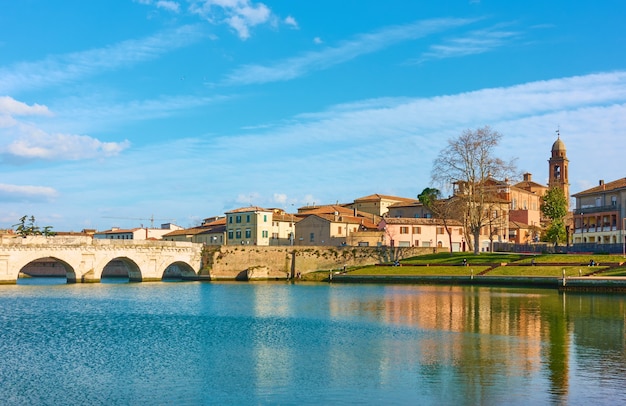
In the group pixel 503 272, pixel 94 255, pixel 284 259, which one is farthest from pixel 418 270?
pixel 94 255

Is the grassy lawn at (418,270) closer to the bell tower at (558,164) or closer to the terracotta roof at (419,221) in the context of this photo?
the terracotta roof at (419,221)

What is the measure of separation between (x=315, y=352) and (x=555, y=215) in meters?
96.2

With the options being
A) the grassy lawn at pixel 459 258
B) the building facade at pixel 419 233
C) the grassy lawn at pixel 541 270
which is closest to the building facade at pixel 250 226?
the building facade at pixel 419 233

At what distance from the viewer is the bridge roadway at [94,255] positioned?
7925 centimetres

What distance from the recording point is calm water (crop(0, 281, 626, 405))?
2378 cm

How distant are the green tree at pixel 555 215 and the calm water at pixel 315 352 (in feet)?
183

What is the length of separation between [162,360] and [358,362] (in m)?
8.80

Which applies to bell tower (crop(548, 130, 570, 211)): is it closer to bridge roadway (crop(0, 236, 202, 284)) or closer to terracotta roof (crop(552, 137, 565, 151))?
terracotta roof (crop(552, 137, 565, 151))

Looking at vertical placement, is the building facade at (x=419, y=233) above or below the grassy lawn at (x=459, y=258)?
above

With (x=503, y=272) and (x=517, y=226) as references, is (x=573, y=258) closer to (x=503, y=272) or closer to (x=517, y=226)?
(x=503, y=272)

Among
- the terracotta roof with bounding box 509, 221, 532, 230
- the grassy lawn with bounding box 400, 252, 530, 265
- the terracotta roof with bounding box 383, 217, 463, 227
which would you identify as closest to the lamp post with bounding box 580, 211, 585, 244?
the terracotta roof with bounding box 509, 221, 532, 230

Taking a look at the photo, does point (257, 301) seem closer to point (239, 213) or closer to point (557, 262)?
point (557, 262)

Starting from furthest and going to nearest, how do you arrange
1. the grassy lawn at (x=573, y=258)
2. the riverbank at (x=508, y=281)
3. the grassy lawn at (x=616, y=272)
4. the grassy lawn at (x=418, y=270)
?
the grassy lawn at (x=418, y=270), the grassy lawn at (x=573, y=258), the grassy lawn at (x=616, y=272), the riverbank at (x=508, y=281)

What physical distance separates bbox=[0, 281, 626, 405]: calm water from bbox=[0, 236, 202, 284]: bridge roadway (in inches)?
890
